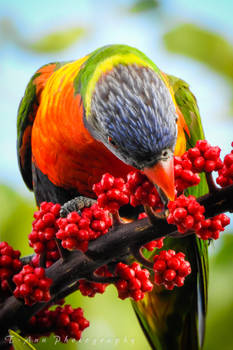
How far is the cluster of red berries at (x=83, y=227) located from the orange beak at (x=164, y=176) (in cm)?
16

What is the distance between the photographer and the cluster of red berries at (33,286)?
100cm

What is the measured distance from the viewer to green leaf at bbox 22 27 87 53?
2396 mm

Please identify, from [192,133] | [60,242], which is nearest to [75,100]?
[192,133]

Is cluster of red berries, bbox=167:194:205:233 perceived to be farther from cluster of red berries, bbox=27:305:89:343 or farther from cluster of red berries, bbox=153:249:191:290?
cluster of red berries, bbox=27:305:89:343

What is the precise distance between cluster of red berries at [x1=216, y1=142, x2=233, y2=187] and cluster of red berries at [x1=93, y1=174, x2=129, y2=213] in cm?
22

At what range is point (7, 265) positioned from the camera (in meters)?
1.16

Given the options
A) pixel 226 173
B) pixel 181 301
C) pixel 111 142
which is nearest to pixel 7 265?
pixel 111 142

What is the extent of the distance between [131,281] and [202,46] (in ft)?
4.70

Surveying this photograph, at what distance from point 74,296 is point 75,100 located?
90cm

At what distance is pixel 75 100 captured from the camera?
1796 millimetres

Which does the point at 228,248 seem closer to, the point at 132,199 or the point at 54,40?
the point at 132,199

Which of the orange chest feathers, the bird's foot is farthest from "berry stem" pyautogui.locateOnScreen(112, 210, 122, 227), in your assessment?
the orange chest feathers

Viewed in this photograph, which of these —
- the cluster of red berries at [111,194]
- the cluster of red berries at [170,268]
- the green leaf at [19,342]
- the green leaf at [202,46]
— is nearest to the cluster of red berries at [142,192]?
the cluster of red berries at [111,194]

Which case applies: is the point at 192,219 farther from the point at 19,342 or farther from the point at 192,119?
the point at 192,119
